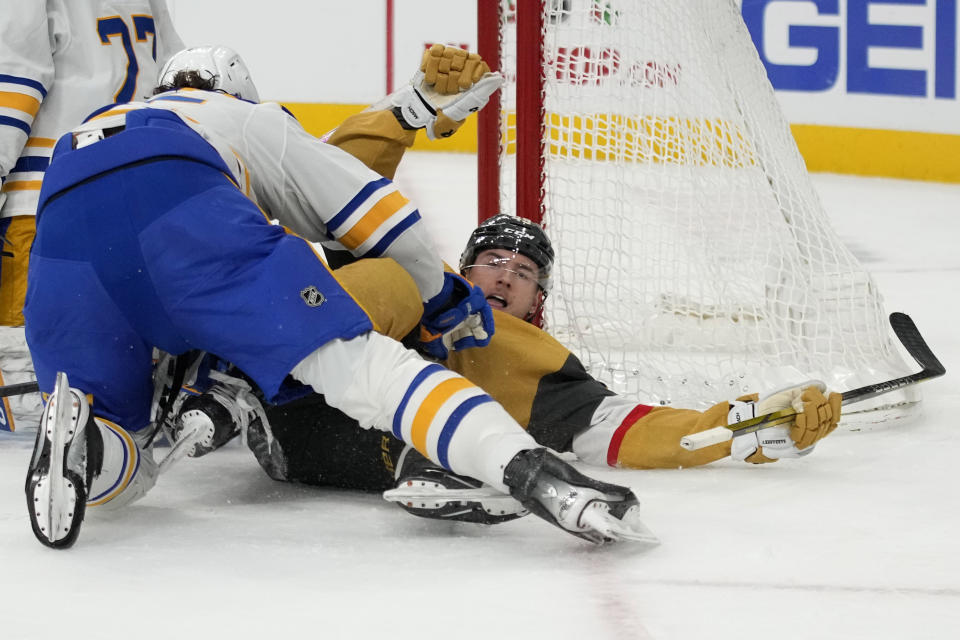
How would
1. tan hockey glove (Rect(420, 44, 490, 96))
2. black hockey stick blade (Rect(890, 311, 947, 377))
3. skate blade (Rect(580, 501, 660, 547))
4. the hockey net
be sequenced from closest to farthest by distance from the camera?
skate blade (Rect(580, 501, 660, 547)) → tan hockey glove (Rect(420, 44, 490, 96)) → black hockey stick blade (Rect(890, 311, 947, 377)) → the hockey net

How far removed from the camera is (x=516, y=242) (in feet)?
7.99

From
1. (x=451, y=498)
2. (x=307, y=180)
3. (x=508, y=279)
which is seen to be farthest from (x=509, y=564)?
(x=508, y=279)

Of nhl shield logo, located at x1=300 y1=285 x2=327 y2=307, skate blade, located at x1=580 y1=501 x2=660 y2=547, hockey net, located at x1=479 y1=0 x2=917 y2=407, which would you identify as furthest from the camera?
hockey net, located at x1=479 y1=0 x2=917 y2=407

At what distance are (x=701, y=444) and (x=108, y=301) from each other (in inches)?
34.4

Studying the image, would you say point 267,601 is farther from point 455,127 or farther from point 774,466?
point 455,127

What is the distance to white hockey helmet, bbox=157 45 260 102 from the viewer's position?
2.10 meters

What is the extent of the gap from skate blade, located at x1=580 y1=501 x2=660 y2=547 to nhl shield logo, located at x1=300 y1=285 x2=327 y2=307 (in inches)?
17.4

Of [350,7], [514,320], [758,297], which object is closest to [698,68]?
[758,297]

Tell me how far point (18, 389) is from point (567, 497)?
1.18 m

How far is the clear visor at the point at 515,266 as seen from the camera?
2.43 m

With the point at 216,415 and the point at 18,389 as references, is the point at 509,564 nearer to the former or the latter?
the point at 216,415

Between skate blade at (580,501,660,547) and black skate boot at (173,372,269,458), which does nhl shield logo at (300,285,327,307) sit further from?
skate blade at (580,501,660,547)

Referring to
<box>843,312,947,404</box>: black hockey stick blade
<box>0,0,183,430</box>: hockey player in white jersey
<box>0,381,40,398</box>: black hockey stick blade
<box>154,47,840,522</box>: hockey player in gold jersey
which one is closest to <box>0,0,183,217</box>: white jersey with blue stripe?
<box>0,0,183,430</box>: hockey player in white jersey

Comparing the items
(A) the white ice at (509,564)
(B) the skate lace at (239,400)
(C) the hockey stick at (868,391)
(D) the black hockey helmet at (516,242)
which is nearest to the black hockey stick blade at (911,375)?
(C) the hockey stick at (868,391)
